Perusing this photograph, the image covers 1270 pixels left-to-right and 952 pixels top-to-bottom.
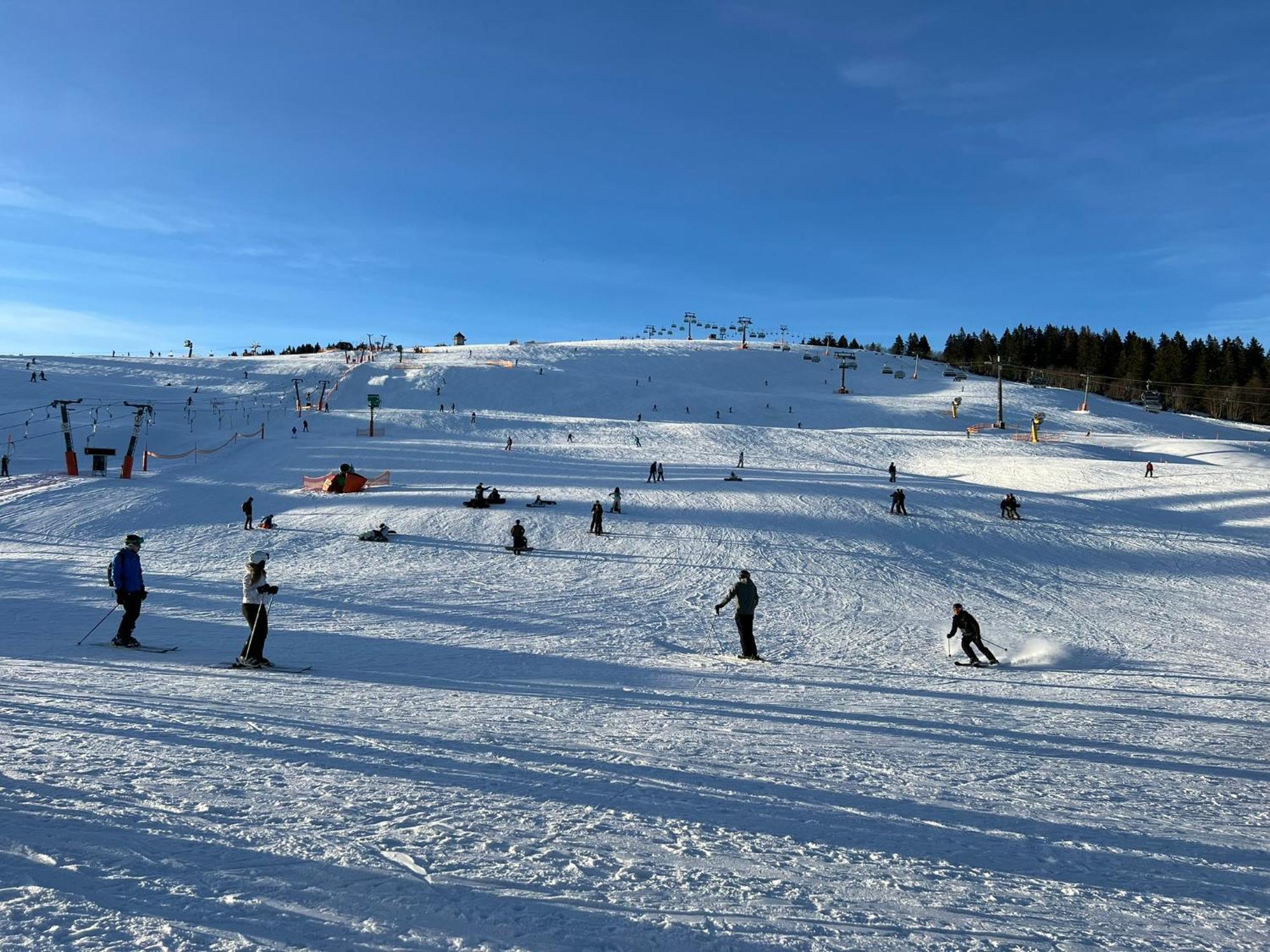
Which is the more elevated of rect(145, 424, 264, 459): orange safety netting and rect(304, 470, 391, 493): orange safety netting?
rect(145, 424, 264, 459): orange safety netting

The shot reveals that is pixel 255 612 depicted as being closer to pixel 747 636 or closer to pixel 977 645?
pixel 747 636

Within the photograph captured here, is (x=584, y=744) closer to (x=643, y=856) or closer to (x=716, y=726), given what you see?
(x=716, y=726)

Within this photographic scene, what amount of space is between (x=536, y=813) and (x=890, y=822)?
9.12ft

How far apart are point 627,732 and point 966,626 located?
864cm

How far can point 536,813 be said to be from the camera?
5.55 metres

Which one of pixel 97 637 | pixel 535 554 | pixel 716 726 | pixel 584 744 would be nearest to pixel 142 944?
pixel 584 744

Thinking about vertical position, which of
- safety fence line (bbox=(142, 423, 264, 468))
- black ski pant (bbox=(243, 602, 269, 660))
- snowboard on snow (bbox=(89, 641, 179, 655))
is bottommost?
snowboard on snow (bbox=(89, 641, 179, 655))

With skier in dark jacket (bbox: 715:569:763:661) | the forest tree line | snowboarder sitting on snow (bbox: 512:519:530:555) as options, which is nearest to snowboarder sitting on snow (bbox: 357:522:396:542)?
snowboarder sitting on snow (bbox: 512:519:530:555)

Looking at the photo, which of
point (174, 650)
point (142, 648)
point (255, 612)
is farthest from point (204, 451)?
point (255, 612)

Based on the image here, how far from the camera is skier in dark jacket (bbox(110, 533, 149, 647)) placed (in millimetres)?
11305

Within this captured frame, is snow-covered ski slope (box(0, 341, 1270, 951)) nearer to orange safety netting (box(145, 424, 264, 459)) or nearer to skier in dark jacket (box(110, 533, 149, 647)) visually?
skier in dark jacket (box(110, 533, 149, 647))

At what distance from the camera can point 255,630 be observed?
10.5 m

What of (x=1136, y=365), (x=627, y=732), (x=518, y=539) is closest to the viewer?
(x=627, y=732)

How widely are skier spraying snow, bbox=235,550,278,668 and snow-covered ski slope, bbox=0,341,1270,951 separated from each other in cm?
57
